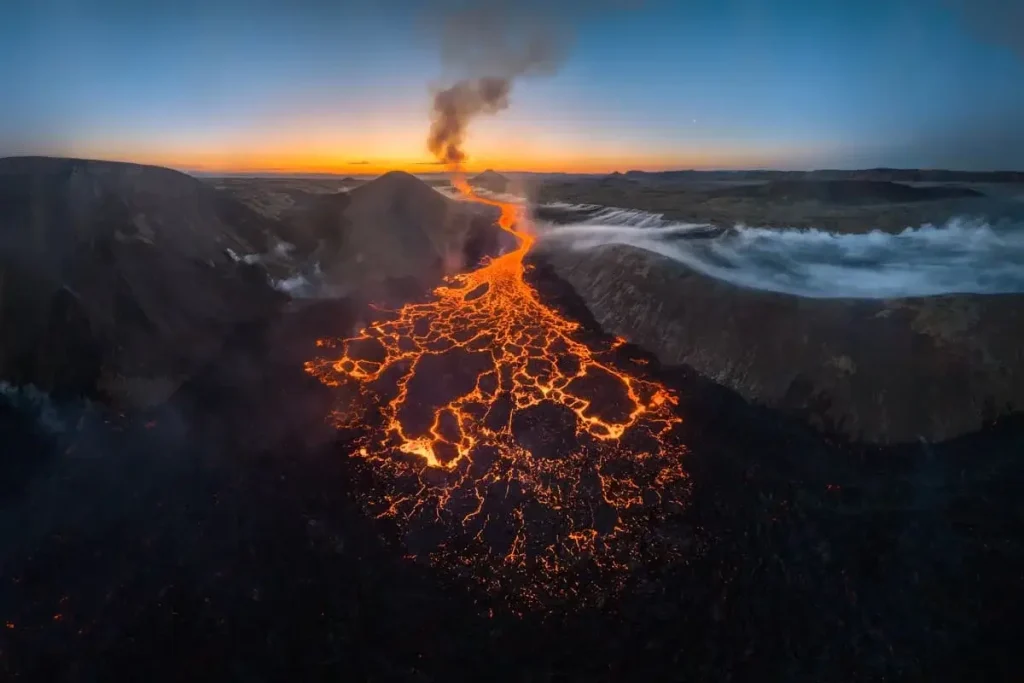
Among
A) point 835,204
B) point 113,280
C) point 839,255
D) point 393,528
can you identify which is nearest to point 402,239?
point 113,280

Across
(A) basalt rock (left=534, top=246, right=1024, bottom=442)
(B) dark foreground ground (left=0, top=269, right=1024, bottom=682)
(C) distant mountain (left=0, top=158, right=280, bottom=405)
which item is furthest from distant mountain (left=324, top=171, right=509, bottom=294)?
(B) dark foreground ground (left=0, top=269, right=1024, bottom=682)

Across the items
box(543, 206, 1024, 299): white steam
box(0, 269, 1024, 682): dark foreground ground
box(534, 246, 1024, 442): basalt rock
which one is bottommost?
box(0, 269, 1024, 682): dark foreground ground

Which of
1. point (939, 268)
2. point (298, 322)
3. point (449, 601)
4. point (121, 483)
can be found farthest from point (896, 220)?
point (121, 483)

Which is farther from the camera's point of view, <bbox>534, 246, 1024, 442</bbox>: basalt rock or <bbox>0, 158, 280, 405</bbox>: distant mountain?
<bbox>0, 158, 280, 405</bbox>: distant mountain

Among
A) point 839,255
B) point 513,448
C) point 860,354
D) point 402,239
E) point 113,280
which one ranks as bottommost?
point 513,448

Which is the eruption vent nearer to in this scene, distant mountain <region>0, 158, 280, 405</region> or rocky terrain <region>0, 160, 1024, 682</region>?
rocky terrain <region>0, 160, 1024, 682</region>

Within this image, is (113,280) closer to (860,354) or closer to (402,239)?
(402,239)

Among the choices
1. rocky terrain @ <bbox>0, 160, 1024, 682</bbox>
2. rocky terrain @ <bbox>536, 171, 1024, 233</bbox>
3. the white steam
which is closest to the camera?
rocky terrain @ <bbox>0, 160, 1024, 682</bbox>
